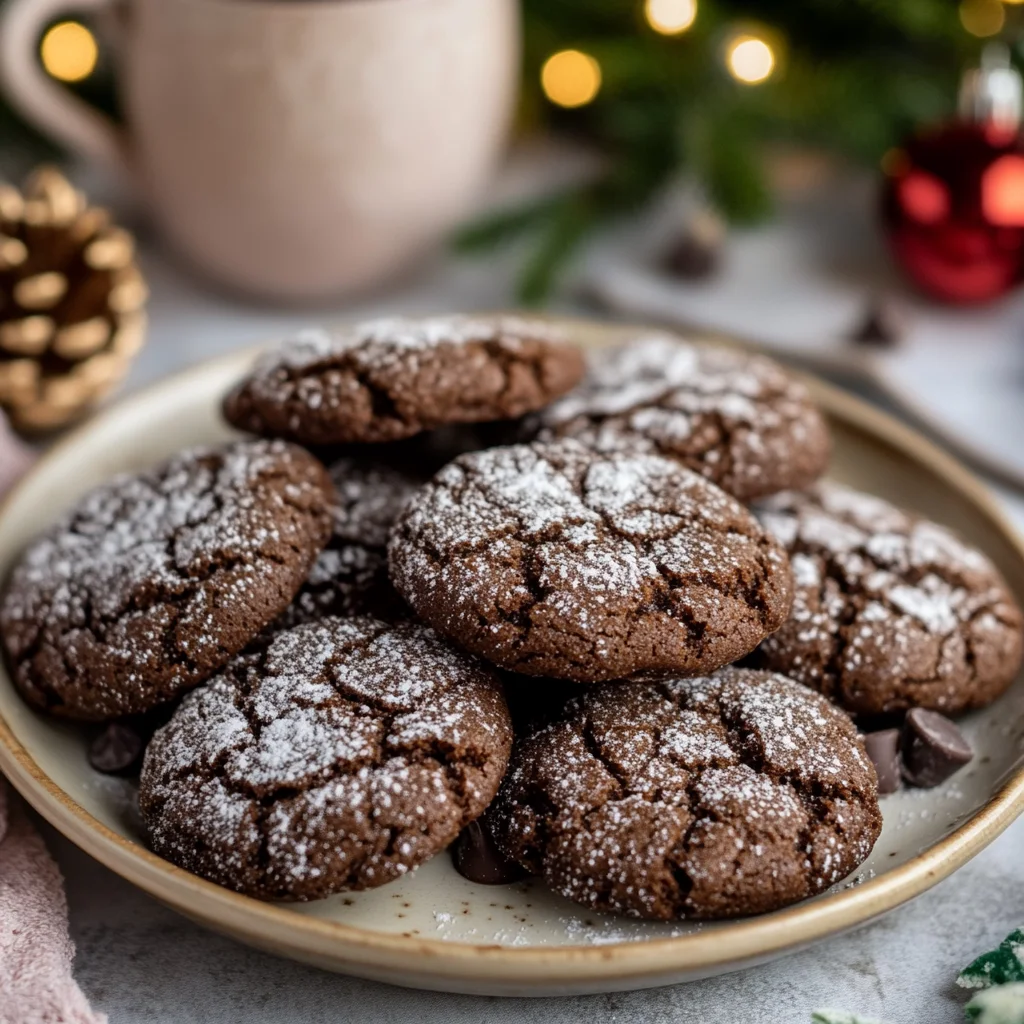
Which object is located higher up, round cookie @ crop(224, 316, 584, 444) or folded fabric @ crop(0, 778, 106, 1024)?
round cookie @ crop(224, 316, 584, 444)

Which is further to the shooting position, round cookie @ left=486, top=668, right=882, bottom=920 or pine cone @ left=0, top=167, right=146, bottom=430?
pine cone @ left=0, top=167, right=146, bottom=430

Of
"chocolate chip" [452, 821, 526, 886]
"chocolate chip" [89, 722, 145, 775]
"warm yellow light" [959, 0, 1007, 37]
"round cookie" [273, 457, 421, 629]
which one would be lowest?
"chocolate chip" [89, 722, 145, 775]

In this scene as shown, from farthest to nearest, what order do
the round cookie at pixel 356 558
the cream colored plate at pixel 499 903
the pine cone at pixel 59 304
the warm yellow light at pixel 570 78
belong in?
the warm yellow light at pixel 570 78, the pine cone at pixel 59 304, the round cookie at pixel 356 558, the cream colored plate at pixel 499 903

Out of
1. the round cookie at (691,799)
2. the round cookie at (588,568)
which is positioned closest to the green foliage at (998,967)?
the round cookie at (691,799)

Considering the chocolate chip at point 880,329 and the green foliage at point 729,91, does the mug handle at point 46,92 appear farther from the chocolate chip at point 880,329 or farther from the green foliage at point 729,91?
the chocolate chip at point 880,329

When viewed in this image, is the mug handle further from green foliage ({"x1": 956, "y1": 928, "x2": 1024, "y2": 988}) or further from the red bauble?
green foliage ({"x1": 956, "y1": 928, "x2": 1024, "y2": 988})

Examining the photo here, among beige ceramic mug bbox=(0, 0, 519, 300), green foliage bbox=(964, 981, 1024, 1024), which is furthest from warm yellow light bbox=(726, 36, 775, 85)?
green foliage bbox=(964, 981, 1024, 1024)
